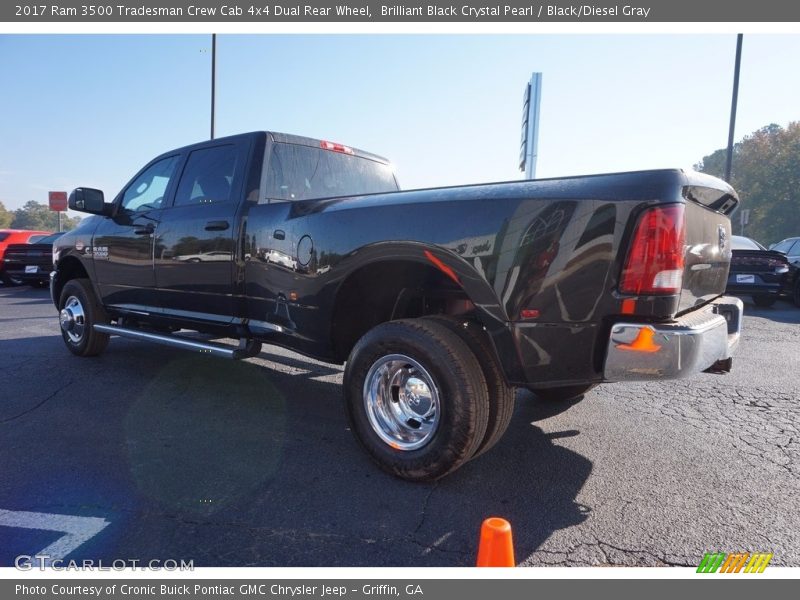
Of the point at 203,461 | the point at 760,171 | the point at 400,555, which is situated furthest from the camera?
the point at 760,171

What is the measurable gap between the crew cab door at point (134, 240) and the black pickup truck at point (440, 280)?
96 millimetres

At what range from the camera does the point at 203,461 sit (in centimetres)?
306

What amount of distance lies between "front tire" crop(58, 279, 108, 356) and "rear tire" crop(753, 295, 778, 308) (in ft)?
38.6

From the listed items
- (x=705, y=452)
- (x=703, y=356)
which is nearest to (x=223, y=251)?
(x=703, y=356)

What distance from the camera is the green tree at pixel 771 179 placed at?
4403 centimetres

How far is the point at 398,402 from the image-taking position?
118 inches

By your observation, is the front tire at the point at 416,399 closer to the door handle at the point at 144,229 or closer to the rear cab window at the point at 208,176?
the rear cab window at the point at 208,176

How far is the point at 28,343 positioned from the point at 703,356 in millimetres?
7097

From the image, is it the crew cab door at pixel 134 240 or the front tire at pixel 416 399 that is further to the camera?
the crew cab door at pixel 134 240

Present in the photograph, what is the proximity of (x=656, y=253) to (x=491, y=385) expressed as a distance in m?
1.00

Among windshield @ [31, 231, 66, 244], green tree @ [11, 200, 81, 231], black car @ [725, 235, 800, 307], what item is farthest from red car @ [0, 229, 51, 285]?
green tree @ [11, 200, 81, 231]

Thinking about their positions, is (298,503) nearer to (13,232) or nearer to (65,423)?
(65,423)

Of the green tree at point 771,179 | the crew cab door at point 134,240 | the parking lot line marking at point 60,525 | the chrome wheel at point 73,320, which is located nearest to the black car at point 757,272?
the crew cab door at point 134,240

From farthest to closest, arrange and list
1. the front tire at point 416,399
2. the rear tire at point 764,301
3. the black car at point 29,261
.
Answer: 1. the black car at point 29,261
2. the rear tire at point 764,301
3. the front tire at point 416,399
